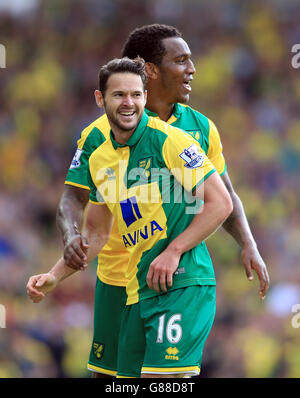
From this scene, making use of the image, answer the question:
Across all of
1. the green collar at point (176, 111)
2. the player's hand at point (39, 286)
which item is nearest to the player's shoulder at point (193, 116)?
the green collar at point (176, 111)

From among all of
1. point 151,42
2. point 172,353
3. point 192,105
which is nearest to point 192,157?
point 172,353

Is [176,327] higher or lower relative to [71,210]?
lower

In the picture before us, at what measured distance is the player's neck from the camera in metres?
4.64

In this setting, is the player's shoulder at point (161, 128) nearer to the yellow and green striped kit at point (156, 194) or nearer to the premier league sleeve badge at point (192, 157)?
the yellow and green striped kit at point (156, 194)

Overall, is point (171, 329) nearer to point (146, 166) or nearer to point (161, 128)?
point (146, 166)

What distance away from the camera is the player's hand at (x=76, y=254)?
382 cm

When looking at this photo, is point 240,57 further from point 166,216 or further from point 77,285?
point 166,216

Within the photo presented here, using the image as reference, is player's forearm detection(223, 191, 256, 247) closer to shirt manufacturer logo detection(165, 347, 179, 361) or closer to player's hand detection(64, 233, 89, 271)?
shirt manufacturer logo detection(165, 347, 179, 361)

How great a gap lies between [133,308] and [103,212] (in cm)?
68

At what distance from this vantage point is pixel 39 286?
13.1 ft

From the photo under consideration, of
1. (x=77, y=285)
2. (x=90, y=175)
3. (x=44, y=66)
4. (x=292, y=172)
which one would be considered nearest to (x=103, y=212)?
(x=90, y=175)

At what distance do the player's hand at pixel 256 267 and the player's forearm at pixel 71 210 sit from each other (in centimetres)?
100

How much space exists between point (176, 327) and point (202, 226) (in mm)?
525
